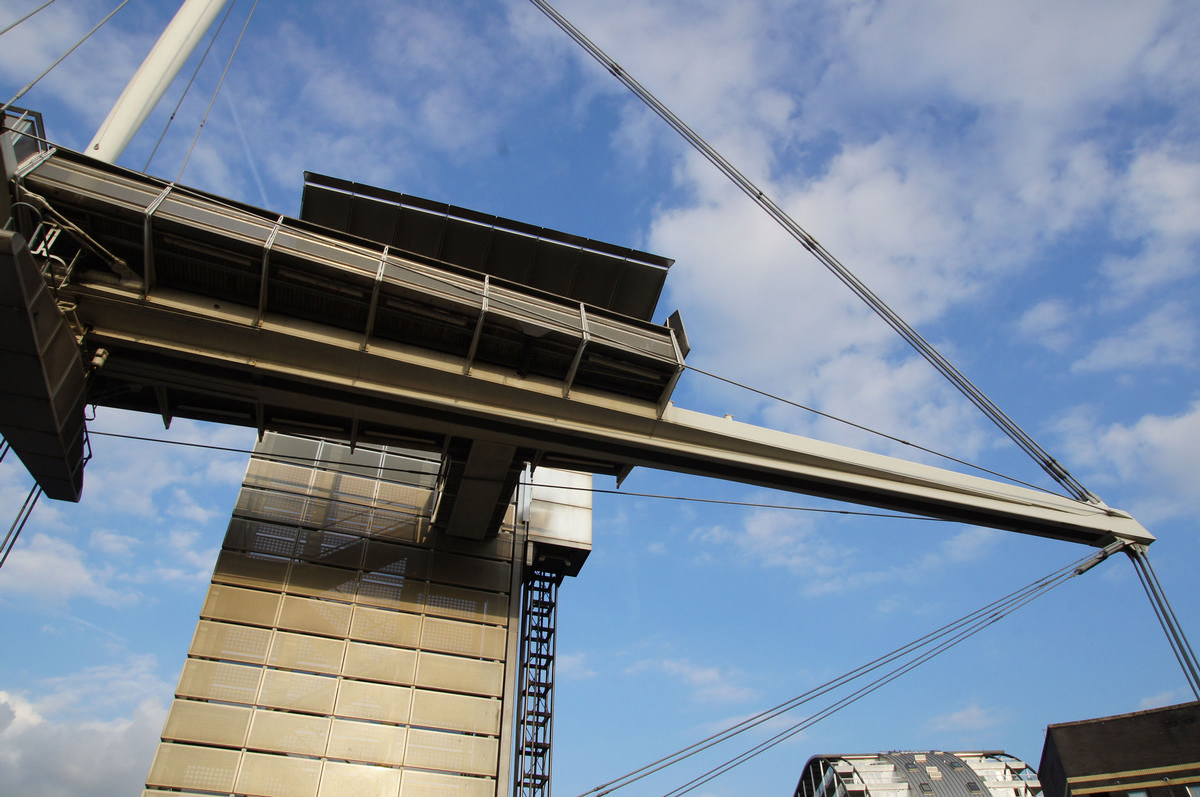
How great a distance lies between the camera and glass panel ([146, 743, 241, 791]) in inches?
567

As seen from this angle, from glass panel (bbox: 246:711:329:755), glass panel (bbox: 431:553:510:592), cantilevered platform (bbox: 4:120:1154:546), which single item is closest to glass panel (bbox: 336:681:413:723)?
glass panel (bbox: 246:711:329:755)

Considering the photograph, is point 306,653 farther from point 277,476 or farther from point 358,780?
point 277,476

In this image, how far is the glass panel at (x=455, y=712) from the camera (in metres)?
16.8

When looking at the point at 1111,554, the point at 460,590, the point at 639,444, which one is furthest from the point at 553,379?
the point at 1111,554

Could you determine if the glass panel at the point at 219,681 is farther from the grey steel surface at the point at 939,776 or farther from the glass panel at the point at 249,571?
the grey steel surface at the point at 939,776

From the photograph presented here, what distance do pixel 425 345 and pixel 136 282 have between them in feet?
17.2

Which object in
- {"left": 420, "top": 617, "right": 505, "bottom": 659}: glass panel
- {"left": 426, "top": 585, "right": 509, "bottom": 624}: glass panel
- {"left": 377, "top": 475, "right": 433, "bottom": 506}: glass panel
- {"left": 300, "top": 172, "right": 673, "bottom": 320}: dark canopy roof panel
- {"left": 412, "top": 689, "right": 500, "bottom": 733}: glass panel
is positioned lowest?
{"left": 412, "top": 689, "right": 500, "bottom": 733}: glass panel

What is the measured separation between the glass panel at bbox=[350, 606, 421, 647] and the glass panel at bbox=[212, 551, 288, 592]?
208cm

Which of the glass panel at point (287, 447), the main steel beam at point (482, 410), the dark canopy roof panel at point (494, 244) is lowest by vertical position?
the main steel beam at point (482, 410)

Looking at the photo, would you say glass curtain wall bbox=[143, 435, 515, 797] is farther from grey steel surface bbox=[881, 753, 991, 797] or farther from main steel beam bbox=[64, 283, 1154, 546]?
grey steel surface bbox=[881, 753, 991, 797]

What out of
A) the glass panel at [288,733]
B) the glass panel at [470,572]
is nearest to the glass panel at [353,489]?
the glass panel at [470,572]

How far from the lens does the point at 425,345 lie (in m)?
14.5

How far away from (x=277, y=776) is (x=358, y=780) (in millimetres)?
1685

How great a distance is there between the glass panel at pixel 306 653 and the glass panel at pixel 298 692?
208 mm
